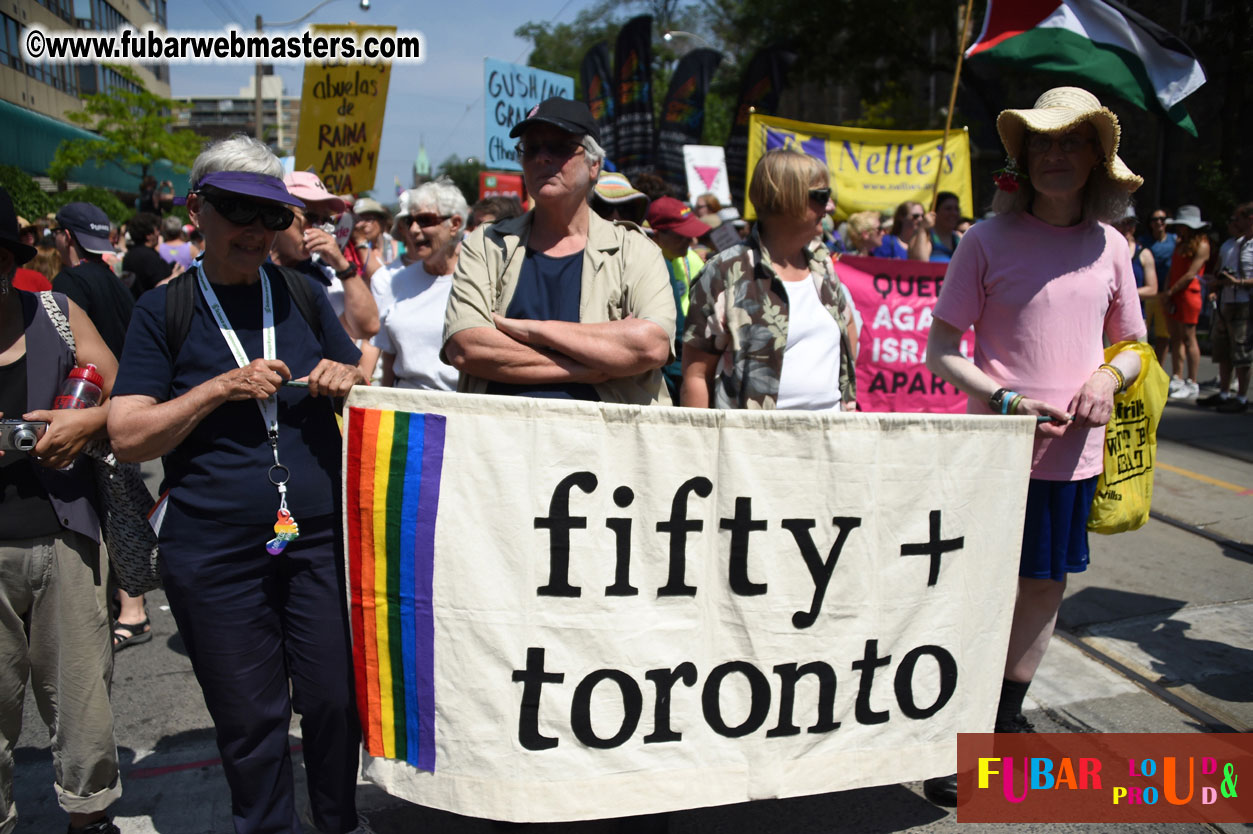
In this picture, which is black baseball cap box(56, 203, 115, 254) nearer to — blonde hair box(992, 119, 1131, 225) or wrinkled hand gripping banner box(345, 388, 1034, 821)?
wrinkled hand gripping banner box(345, 388, 1034, 821)

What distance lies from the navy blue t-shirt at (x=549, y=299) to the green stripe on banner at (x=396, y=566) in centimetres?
39

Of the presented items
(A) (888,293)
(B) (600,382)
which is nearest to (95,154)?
(A) (888,293)

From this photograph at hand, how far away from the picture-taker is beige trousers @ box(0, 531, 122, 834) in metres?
2.59

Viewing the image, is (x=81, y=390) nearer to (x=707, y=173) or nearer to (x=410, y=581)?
(x=410, y=581)

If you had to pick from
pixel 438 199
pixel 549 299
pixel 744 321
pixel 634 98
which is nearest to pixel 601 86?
pixel 634 98

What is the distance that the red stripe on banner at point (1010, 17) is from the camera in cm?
504

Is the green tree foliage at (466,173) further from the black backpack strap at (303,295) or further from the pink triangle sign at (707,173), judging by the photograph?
the black backpack strap at (303,295)

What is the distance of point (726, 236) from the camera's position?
4992 mm

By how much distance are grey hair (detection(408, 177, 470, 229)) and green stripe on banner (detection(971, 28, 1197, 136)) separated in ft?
9.62

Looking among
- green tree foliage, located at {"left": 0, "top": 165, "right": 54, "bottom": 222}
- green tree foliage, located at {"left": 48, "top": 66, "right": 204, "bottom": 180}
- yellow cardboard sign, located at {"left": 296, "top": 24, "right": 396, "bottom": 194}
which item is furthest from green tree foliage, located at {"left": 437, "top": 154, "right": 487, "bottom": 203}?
yellow cardboard sign, located at {"left": 296, "top": 24, "right": 396, "bottom": 194}

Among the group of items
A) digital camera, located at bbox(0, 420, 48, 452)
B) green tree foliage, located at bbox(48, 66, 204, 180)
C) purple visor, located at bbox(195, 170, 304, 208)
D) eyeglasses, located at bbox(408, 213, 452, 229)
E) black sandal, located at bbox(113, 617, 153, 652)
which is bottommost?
black sandal, located at bbox(113, 617, 153, 652)

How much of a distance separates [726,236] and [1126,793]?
10.3ft

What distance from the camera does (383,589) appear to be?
96.3 inches

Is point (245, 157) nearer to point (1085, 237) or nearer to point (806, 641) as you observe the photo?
point (806, 641)
